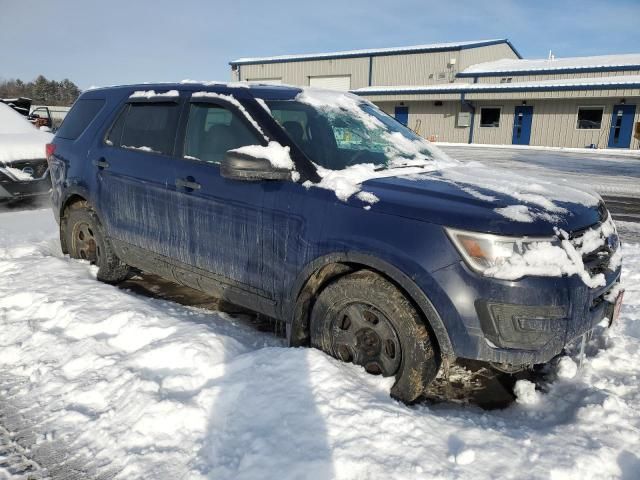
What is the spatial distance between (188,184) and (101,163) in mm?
1255

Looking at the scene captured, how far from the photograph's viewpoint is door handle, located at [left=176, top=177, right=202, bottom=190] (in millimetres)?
3373

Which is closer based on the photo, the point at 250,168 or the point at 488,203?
the point at 488,203

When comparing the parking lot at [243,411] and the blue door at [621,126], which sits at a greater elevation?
the blue door at [621,126]

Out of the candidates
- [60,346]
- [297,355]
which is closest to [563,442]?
[297,355]

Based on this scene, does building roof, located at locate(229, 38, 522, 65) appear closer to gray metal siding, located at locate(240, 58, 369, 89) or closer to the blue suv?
gray metal siding, located at locate(240, 58, 369, 89)

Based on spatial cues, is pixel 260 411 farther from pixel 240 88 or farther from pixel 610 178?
pixel 610 178

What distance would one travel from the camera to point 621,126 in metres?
26.8

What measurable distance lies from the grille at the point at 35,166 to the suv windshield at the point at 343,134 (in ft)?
17.7

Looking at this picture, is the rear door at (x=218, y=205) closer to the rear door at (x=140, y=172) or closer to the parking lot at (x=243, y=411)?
the rear door at (x=140, y=172)

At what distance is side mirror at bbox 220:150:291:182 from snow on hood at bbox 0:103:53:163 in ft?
18.0

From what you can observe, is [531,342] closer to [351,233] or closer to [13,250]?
[351,233]

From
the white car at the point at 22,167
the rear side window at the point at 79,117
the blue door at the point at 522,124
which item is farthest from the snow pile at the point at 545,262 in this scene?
the blue door at the point at 522,124

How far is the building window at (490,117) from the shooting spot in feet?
99.8

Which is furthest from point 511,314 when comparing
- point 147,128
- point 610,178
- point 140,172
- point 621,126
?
point 621,126
